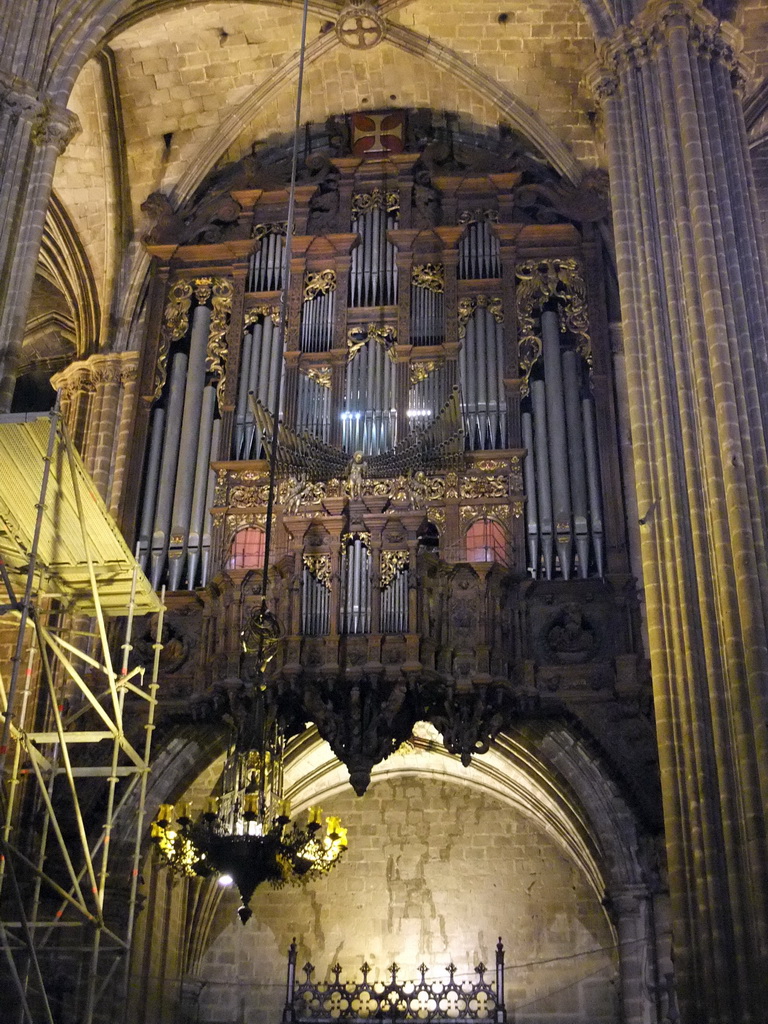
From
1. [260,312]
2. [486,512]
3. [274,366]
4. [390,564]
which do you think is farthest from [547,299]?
[390,564]

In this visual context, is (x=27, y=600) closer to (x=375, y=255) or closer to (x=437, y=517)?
(x=437, y=517)

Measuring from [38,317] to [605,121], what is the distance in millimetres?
11055

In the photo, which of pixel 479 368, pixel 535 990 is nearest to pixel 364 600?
pixel 479 368

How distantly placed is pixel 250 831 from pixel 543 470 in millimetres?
5934

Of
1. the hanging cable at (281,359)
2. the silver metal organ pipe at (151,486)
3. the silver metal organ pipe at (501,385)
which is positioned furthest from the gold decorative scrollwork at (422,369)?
the silver metal organ pipe at (151,486)

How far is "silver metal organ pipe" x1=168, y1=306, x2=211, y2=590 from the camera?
15508mm

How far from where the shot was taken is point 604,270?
55.2ft

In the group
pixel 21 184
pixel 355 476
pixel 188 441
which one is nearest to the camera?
pixel 21 184

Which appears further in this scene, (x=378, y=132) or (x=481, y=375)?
(x=378, y=132)

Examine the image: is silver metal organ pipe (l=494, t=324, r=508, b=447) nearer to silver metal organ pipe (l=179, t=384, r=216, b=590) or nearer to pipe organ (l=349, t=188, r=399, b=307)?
pipe organ (l=349, t=188, r=399, b=307)

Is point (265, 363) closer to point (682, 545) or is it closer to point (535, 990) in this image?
point (682, 545)

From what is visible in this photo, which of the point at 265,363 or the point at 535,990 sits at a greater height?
the point at 265,363

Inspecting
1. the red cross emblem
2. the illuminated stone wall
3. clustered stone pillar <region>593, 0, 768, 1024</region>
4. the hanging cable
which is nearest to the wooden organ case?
the red cross emblem

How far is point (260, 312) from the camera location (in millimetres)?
17141
